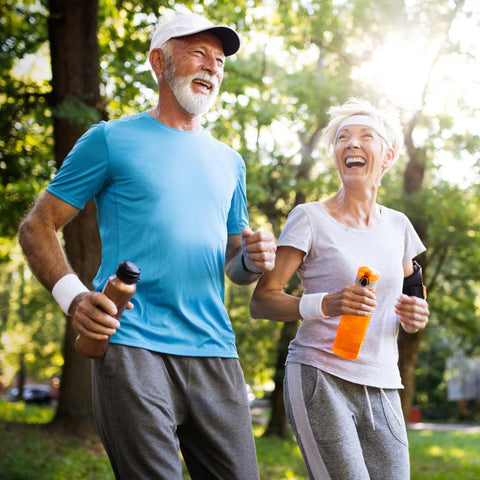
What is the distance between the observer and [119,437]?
269 centimetres

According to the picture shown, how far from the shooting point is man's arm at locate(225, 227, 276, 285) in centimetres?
295

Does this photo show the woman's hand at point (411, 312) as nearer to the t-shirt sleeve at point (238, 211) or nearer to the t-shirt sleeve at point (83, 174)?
the t-shirt sleeve at point (238, 211)

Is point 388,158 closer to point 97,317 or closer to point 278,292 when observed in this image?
point 278,292

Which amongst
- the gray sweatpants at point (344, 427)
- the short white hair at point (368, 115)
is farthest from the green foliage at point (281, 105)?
the gray sweatpants at point (344, 427)

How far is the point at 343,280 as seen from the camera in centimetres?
353

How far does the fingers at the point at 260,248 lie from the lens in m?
2.95

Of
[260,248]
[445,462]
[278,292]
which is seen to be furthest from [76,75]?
[445,462]

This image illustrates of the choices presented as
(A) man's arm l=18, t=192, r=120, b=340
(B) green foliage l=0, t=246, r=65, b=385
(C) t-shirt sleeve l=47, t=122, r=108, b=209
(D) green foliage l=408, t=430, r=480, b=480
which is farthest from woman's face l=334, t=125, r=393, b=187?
(B) green foliage l=0, t=246, r=65, b=385

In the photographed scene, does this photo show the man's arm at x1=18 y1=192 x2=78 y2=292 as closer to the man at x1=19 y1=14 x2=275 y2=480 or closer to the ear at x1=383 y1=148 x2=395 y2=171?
the man at x1=19 y1=14 x2=275 y2=480

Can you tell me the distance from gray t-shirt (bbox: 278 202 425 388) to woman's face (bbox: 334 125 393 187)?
9.9 inches

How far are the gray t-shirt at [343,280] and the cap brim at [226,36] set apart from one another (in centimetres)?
89

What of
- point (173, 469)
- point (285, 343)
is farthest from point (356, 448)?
point (285, 343)

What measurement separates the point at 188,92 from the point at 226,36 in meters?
0.34

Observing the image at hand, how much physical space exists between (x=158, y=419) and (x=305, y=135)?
18581mm
